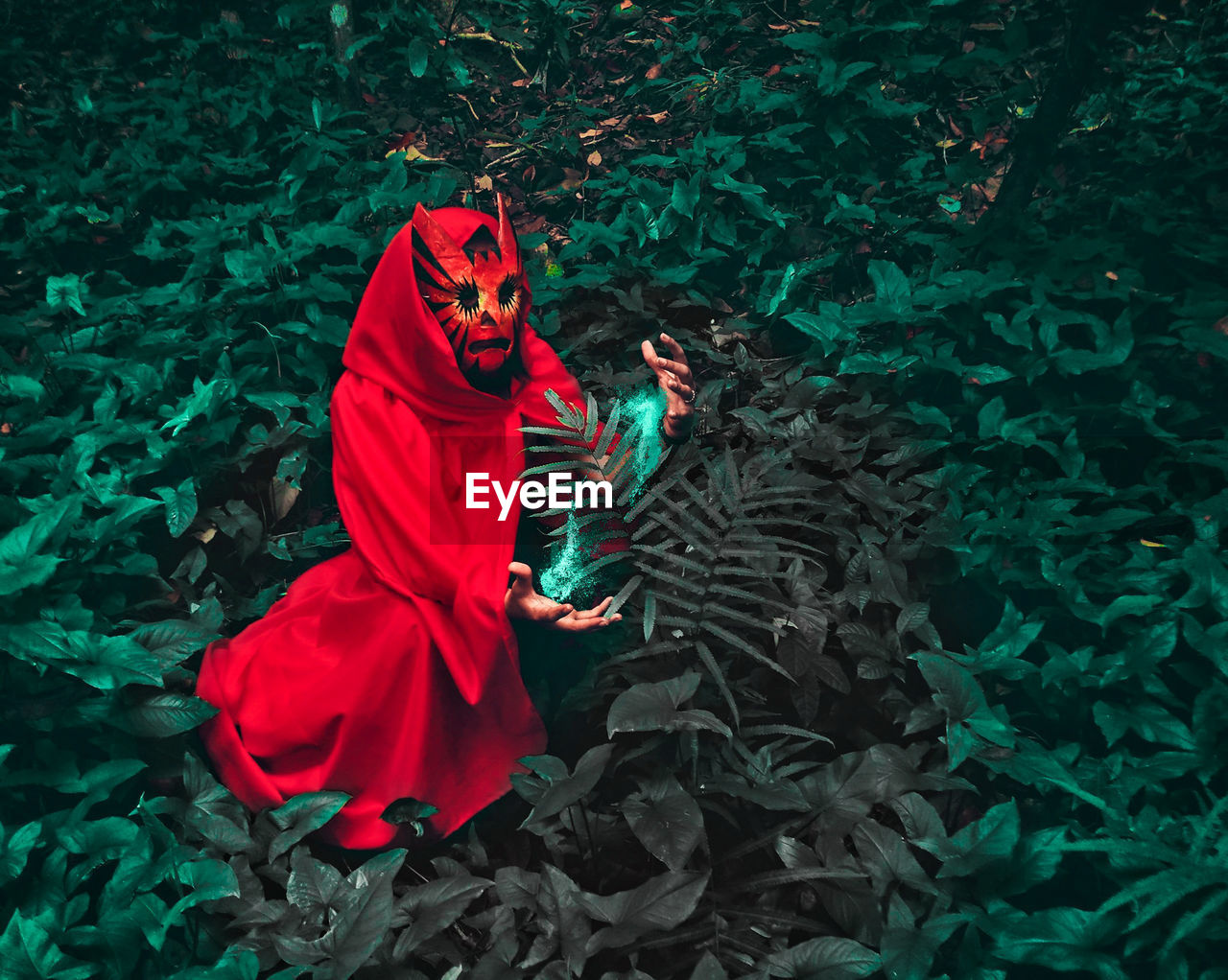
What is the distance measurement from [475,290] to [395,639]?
826 mm

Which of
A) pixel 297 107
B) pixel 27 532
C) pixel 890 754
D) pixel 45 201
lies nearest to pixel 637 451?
pixel 890 754

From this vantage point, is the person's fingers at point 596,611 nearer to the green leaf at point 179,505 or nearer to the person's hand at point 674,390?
the person's hand at point 674,390

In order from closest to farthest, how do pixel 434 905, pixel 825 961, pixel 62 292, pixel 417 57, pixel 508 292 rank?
pixel 825 961 → pixel 434 905 → pixel 508 292 → pixel 62 292 → pixel 417 57

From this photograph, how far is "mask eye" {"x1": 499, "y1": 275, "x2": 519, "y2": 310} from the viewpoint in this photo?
1.65m

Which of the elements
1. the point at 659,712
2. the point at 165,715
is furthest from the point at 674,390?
the point at 165,715

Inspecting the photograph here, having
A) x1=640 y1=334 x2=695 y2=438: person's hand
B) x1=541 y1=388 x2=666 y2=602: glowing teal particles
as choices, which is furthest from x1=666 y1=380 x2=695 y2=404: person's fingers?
x1=541 y1=388 x2=666 y2=602: glowing teal particles

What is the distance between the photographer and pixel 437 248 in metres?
1.58

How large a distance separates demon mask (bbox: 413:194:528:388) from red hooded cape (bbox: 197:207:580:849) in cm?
3

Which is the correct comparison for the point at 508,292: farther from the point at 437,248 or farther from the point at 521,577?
the point at 521,577

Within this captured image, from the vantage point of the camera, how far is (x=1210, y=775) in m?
1.47

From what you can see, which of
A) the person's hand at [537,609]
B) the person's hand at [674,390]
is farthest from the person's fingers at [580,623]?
the person's hand at [674,390]

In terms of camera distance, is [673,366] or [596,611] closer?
[596,611]

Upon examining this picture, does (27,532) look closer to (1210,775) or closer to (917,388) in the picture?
(917,388)

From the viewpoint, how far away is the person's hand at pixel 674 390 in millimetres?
1728
